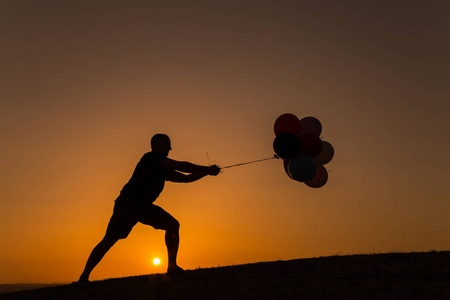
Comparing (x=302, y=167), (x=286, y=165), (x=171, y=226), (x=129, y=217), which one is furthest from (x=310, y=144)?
(x=129, y=217)

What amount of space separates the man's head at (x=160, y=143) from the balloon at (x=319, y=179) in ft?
9.65

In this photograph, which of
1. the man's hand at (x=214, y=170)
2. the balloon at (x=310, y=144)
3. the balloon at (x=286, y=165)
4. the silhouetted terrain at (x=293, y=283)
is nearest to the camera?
the silhouetted terrain at (x=293, y=283)

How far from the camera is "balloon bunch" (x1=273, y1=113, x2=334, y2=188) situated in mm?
7945

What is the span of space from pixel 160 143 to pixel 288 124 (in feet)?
8.13

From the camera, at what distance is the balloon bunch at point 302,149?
7.95 metres

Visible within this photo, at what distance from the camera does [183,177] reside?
24.3ft

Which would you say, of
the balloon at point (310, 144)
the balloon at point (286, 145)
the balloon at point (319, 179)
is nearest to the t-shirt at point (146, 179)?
the balloon at point (286, 145)

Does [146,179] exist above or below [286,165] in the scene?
below

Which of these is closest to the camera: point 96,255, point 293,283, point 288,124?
point 293,283

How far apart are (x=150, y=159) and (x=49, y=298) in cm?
238

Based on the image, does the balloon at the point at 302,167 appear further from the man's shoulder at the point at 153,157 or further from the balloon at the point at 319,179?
the man's shoulder at the point at 153,157

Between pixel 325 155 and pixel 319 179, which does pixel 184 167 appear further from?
pixel 325 155

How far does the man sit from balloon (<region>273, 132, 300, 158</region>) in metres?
1.30

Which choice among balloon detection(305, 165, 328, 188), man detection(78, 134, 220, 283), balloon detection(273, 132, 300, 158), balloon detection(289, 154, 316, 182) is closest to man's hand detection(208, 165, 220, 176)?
man detection(78, 134, 220, 283)
